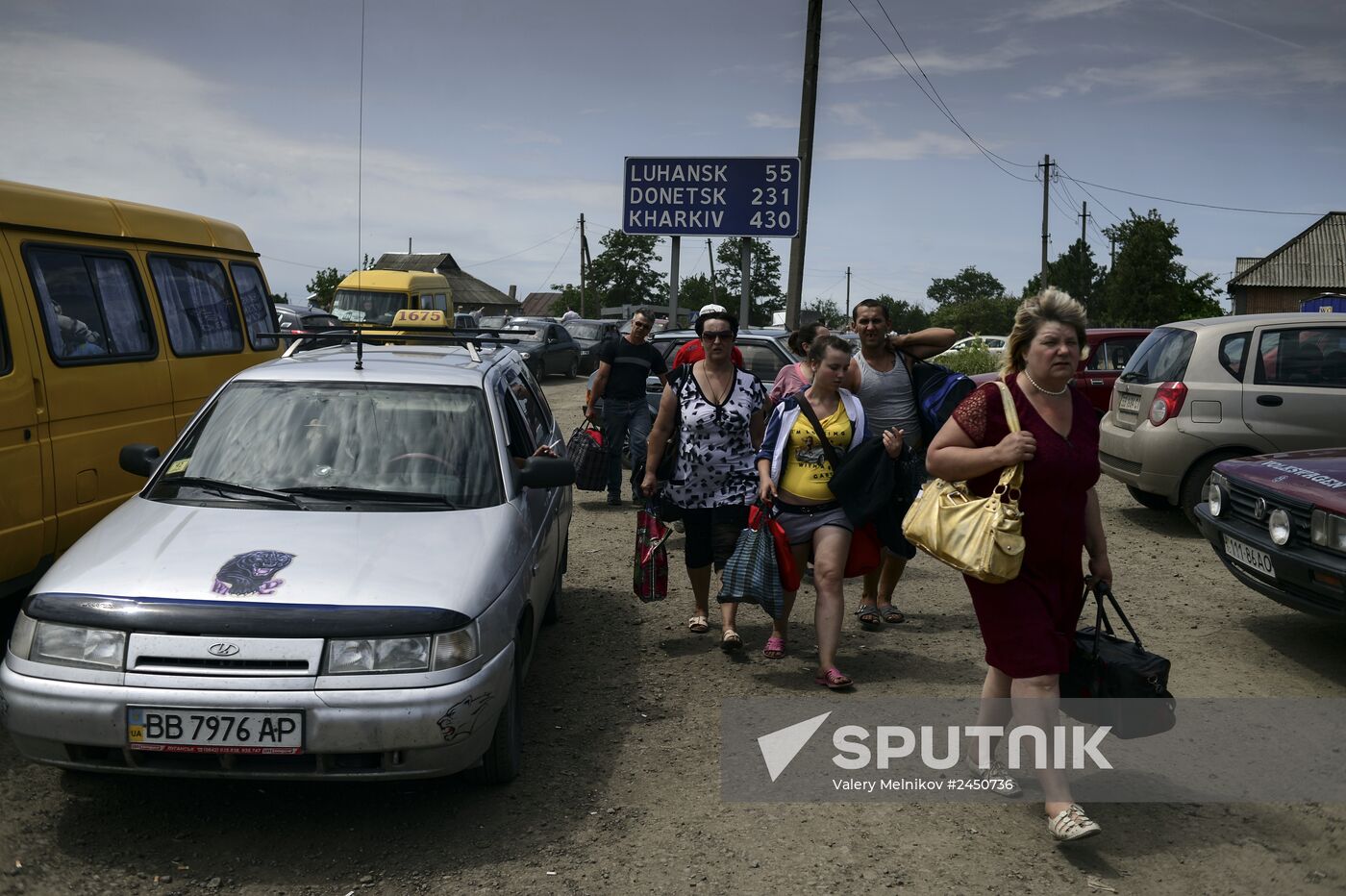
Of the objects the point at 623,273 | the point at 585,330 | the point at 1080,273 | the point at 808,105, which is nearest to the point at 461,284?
the point at 623,273

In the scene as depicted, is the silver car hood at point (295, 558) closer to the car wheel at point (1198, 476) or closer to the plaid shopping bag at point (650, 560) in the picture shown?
the plaid shopping bag at point (650, 560)

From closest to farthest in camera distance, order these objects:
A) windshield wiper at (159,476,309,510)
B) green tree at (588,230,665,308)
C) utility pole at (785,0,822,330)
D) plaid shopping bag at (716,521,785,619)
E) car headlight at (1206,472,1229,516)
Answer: windshield wiper at (159,476,309,510) < plaid shopping bag at (716,521,785,619) < car headlight at (1206,472,1229,516) < utility pole at (785,0,822,330) < green tree at (588,230,665,308)

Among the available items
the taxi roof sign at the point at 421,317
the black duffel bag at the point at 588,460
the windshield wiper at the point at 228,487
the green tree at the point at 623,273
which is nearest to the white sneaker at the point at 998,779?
the windshield wiper at the point at 228,487

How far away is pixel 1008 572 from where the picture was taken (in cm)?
401

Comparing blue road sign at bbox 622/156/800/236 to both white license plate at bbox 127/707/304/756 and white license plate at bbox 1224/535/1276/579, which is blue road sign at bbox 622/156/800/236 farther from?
white license plate at bbox 127/707/304/756

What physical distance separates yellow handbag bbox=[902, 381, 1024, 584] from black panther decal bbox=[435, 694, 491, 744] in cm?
163

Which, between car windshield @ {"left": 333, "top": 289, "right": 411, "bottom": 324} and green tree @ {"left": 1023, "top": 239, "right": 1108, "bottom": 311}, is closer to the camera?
car windshield @ {"left": 333, "top": 289, "right": 411, "bottom": 324}

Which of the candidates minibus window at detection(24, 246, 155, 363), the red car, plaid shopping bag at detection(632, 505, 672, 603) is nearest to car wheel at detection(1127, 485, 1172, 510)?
the red car

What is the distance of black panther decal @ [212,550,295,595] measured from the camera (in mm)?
4047

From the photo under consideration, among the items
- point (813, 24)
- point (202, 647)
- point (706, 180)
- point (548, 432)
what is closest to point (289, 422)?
point (202, 647)

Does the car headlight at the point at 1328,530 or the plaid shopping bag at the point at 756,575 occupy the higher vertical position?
the car headlight at the point at 1328,530

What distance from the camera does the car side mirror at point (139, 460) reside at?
17.5ft

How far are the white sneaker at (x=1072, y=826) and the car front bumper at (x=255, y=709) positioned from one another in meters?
1.97

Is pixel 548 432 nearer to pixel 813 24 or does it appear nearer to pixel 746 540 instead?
pixel 746 540
